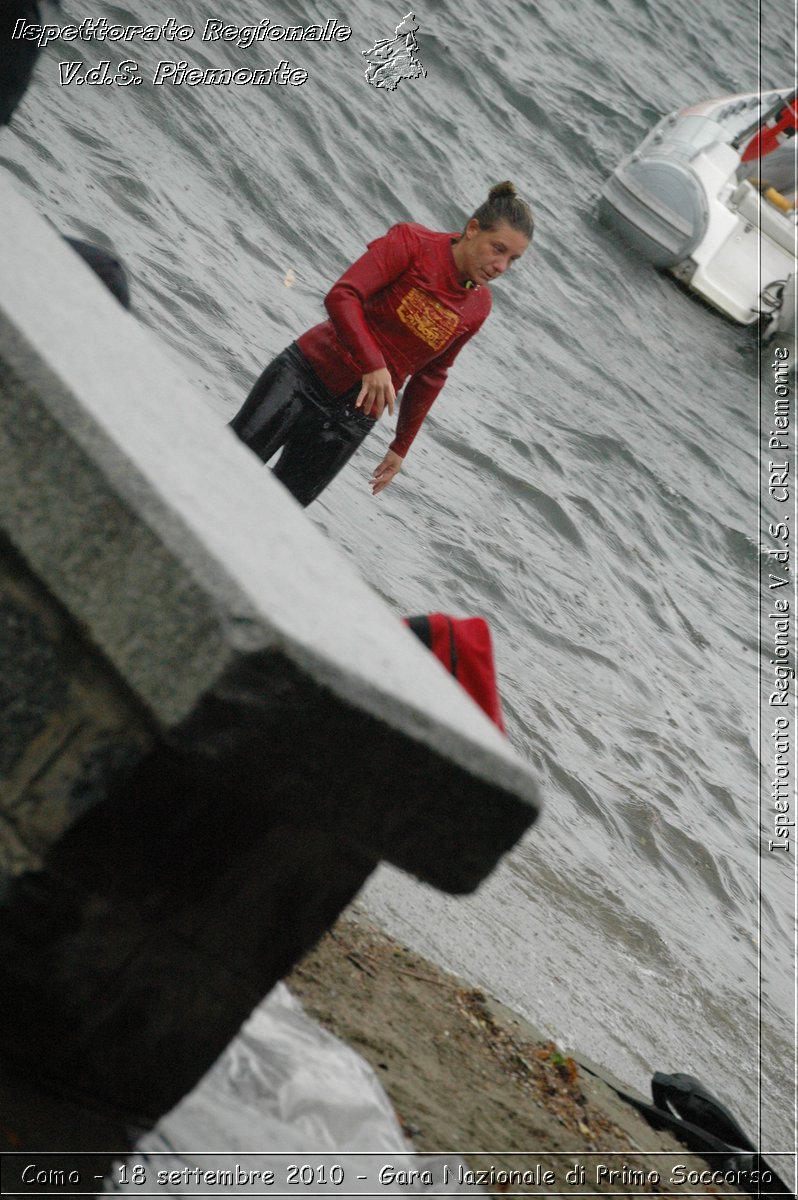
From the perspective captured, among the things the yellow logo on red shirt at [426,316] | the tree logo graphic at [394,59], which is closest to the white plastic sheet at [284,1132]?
the yellow logo on red shirt at [426,316]

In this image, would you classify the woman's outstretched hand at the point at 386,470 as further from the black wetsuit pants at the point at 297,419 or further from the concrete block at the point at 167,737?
the concrete block at the point at 167,737

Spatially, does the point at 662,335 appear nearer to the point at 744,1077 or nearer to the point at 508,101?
the point at 508,101

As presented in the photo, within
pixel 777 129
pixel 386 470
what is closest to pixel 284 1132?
pixel 386 470

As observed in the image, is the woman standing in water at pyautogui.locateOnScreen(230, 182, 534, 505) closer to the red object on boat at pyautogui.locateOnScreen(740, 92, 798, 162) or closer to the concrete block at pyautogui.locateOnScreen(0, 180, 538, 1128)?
the concrete block at pyautogui.locateOnScreen(0, 180, 538, 1128)

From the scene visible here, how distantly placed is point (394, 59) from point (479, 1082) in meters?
17.2

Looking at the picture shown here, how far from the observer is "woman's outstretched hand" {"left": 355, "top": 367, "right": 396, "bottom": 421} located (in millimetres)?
4918

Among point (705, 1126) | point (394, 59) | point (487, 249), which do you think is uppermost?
point (394, 59)

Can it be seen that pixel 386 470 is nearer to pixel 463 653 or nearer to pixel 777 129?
pixel 463 653

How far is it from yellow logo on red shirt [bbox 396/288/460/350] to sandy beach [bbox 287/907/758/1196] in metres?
2.25

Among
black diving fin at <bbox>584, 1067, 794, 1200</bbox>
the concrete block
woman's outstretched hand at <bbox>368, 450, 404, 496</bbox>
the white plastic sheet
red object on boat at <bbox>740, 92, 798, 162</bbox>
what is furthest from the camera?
red object on boat at <bbox>740, 92, 798, 162</bbox>

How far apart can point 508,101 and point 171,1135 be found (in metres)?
21.1

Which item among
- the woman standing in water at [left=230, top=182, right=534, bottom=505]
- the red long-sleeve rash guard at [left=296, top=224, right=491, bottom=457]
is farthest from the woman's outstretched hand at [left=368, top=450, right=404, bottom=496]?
the red long-sleeve rash guard at [left=296, top=224, right=491, bottom=457]

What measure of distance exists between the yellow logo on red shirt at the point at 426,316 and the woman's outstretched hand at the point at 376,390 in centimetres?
29

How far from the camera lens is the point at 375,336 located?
521cm
